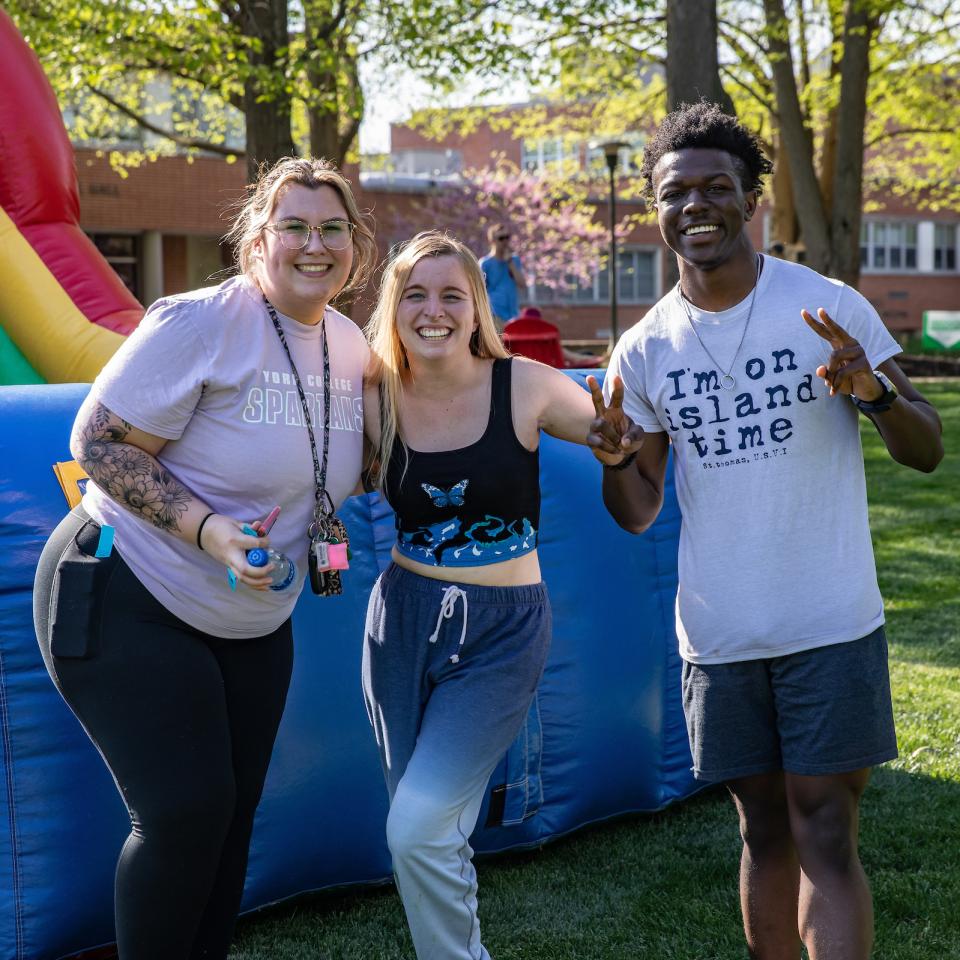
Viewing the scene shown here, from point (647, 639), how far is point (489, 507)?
161cm

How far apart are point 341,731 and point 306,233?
1.61 metres

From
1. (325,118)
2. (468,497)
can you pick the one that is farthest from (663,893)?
(325,118)

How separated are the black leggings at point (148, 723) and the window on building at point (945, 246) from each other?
152ft

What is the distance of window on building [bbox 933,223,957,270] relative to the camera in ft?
148

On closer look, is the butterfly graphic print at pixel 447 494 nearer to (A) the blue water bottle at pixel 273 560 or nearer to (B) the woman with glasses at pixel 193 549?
(B) the woman with glasses at pixel 193 549

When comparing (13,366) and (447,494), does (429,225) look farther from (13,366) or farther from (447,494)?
(447,494)

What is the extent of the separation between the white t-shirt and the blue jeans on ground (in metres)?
0.45

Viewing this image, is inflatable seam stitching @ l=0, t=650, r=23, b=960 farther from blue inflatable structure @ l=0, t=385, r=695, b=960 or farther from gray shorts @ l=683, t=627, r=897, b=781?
gray shorts @ l=683, t=627, r=897, b=781

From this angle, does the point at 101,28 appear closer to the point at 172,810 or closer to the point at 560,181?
the point at 172,810

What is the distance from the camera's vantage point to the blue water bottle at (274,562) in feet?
8.13

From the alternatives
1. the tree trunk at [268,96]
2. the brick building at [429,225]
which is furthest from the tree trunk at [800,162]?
the tree trunk at [268,96]

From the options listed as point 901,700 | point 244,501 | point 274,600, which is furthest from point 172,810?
point 901,700

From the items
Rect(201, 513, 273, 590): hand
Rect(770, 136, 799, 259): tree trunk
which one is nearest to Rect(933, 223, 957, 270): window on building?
Rect(770, 136, 799, 259): tree trunk

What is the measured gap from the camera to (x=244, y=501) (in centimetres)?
271
